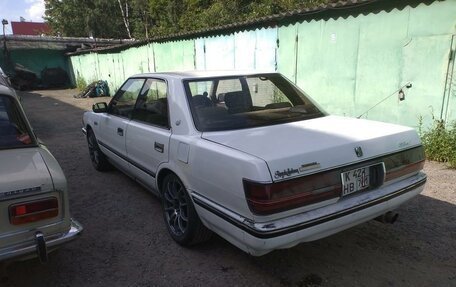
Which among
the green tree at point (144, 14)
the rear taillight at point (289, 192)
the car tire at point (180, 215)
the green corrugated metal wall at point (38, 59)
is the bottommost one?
the car tire at point (180, 215)

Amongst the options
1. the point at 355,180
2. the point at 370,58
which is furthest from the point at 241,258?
the point at 370,58

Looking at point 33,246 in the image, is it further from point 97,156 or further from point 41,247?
point 97,156

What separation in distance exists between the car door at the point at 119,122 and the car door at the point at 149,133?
0.17 metres

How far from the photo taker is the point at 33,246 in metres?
2.39

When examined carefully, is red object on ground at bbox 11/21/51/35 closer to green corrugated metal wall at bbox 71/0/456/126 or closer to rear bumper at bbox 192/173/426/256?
green corrugated metal wall at bbox 71/0/456/126

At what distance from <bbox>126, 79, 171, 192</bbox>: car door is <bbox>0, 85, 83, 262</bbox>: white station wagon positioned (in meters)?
0.92

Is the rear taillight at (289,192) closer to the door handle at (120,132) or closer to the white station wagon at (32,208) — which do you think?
the white station wagon at (32,208)

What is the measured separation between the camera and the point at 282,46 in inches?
330

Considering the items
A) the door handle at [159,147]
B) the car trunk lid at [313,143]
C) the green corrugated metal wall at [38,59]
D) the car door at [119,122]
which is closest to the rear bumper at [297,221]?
the car trunk lid at [313,143]

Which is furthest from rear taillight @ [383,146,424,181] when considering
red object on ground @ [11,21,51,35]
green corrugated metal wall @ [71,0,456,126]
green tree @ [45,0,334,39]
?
red object on ground @ [11,21,51,35]

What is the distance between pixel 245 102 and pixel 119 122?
172cm

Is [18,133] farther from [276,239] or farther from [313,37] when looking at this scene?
[313,37]

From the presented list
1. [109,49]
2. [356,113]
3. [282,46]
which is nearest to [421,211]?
[356,113]

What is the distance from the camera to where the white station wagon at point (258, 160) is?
232 centimetres
